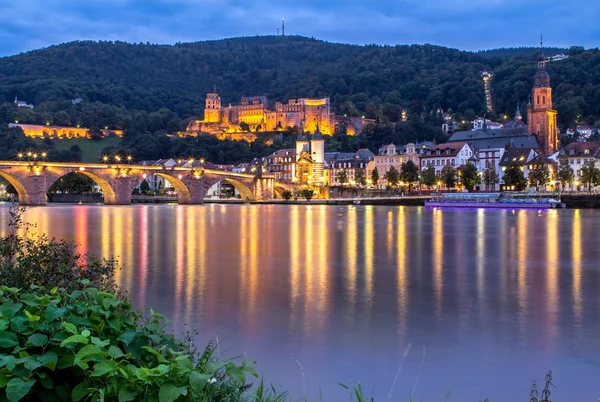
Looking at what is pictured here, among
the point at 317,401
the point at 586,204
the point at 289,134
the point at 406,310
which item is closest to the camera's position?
the point at 317,401

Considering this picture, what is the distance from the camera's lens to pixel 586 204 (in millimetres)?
65125

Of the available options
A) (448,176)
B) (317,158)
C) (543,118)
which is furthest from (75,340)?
(317,158)

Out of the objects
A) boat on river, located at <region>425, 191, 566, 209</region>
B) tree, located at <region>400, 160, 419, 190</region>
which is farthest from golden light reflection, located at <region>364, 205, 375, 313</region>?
tree, located at <region>400, 160, 419, 190</region>

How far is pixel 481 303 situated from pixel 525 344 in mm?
3073

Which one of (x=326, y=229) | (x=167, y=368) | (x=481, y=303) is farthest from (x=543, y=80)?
(x=167, y=368)

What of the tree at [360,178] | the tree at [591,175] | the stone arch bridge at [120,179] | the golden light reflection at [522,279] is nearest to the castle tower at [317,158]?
the tree at [360,178]

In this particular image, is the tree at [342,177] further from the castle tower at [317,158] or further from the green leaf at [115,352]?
the green leaf at [115,352]

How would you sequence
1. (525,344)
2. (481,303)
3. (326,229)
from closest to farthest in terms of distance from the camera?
(525,344) < (481,303) < (326,229)

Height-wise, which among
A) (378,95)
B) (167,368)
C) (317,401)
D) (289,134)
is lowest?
(317,401)

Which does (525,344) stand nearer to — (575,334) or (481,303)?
(575,334)

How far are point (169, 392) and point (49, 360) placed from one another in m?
0.63

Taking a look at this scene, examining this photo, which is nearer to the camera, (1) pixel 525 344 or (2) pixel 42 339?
(2) pixel 42 339

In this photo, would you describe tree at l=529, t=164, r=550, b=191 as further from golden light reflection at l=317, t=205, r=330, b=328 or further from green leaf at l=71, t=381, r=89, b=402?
green leaf at l=71, t=381, r=89, b=402

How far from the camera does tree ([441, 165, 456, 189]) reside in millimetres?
84500
